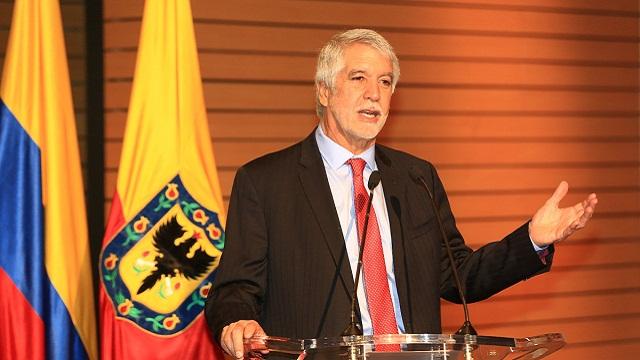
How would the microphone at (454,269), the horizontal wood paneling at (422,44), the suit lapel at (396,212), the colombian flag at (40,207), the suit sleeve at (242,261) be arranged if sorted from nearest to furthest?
the microphone at (454,269)
the suit sleeve at (242,261)
the suit lapel at (396,212)
the colombian flag at (40,207)
the horizontal wood paneling at (422,44)

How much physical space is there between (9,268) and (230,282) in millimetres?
1153

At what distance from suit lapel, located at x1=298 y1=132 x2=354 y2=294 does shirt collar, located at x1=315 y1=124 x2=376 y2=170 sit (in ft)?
0.09

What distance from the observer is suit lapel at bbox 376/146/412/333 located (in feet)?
9.41

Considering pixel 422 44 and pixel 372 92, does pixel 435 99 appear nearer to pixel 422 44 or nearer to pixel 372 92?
pixel 422 44

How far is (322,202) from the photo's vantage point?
2930mm

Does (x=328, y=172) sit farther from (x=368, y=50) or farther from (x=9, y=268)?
(x=9, y=268)

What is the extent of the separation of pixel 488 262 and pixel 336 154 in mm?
551

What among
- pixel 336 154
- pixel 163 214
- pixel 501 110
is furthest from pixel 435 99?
pixel 336 154

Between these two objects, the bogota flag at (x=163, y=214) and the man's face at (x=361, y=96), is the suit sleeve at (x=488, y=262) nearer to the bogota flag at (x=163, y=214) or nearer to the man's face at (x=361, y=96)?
the man's face at (x=361, y=96)

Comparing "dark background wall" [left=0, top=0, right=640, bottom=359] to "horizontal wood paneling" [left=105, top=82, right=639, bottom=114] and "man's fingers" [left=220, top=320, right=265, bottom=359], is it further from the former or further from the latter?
"man's fingers" [left=220, top=320, right=265, bottom=359]

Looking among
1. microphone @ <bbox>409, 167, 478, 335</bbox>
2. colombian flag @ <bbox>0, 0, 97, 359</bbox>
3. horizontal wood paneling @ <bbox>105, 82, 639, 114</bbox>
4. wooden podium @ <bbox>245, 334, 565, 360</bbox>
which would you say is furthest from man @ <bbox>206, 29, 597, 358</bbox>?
horizontal wood paneling @ <bbox>105, 82, 639, 114</bbox>

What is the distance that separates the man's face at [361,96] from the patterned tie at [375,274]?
138mm

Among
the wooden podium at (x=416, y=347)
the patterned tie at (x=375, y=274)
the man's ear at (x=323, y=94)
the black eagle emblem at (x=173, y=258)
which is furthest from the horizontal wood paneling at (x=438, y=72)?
the wooden podium at (x=416, y=347)

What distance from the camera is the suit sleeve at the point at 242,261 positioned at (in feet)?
9.03
